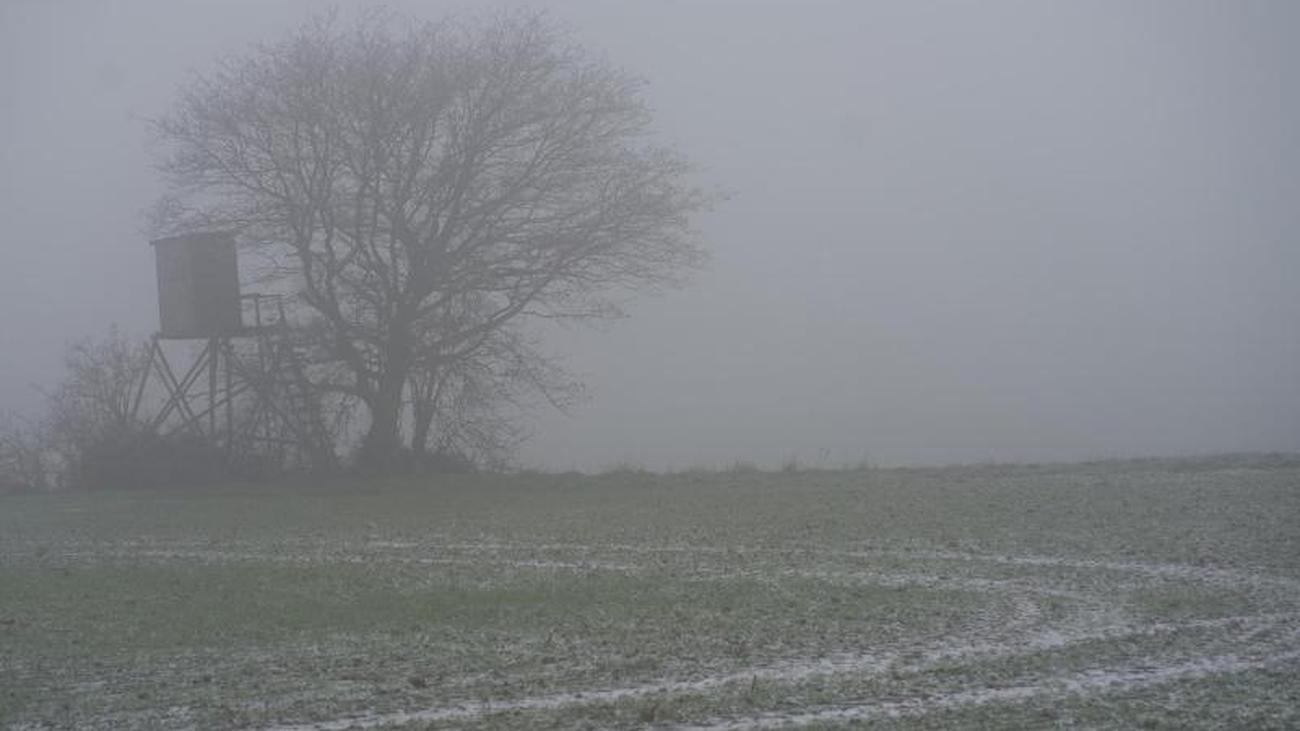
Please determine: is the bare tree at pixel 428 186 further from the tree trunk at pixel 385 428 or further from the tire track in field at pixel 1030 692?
the tire track in field at pixel 1030 692

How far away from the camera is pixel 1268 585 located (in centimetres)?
991

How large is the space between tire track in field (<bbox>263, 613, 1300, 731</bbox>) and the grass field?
24 millimetres

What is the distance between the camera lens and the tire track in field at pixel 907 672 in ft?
22.7

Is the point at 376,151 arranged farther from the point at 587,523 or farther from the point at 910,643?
the point at 910,643

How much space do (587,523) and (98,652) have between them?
25.5ft

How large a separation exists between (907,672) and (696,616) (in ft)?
7.34

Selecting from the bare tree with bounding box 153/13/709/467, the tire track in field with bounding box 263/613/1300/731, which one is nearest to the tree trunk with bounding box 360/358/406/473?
the bare tree with bounding box 153/13/709/467

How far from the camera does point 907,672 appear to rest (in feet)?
25.2

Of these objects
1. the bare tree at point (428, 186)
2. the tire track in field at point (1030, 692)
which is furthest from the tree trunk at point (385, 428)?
the tire track in field at point (1030, 692)

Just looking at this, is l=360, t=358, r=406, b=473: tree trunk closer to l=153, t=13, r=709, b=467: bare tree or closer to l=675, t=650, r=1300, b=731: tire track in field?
l=153, t=13, r=709, b=467: bare tree

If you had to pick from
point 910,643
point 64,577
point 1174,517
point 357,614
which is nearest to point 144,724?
point 357,614

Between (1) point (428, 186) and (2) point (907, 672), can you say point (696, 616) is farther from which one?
(1) point (428, 186)

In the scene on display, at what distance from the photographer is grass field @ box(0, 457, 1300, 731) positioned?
7.17 metres

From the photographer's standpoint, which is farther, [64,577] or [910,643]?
[64,577]
